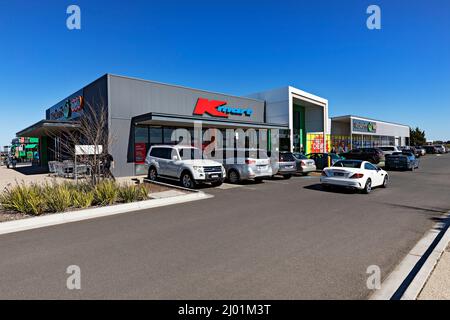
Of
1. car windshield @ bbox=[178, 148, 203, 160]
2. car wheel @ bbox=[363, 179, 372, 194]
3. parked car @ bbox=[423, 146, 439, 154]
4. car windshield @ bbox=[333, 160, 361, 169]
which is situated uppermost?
parked car @ bbox=[423, 146, 439, 154]

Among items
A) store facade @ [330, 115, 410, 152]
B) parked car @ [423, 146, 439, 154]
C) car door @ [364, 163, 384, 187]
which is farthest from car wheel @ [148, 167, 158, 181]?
parked car @ [423, 146, 439, 154]

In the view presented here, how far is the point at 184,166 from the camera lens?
1223 cm

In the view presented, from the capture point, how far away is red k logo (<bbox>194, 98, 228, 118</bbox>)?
21.3 m

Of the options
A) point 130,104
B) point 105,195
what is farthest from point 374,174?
point 130,104

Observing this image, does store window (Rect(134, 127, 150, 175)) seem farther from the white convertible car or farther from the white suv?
the white convertible car

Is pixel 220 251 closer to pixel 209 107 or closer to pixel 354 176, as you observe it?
pixel 354 176

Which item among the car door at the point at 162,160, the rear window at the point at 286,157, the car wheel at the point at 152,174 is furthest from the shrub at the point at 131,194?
the rear window at the point at 286,157

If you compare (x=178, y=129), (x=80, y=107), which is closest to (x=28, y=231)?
(x=178, y=129)

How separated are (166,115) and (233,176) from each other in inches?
236

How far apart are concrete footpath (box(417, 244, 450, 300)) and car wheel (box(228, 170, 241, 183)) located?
9777 millimetres

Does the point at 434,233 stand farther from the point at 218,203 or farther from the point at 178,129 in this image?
the point at 178,129

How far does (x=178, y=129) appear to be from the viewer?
20297 millimetres

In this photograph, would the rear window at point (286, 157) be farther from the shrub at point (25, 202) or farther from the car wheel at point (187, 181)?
the shrub at point (25, 202)
